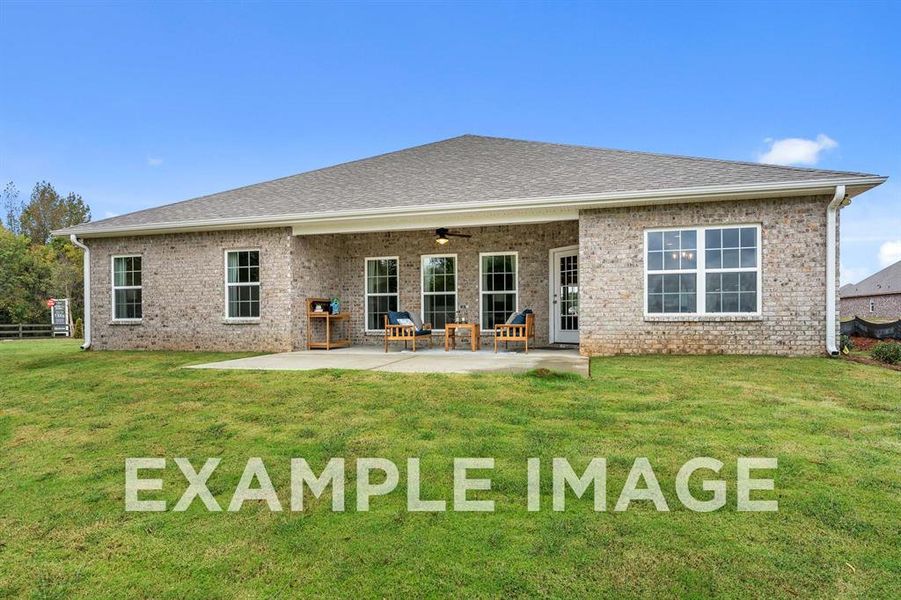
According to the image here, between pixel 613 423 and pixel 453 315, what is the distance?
329 inches

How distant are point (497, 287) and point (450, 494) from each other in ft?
31.3

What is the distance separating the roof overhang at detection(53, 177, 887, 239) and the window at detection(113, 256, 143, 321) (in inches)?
29.1

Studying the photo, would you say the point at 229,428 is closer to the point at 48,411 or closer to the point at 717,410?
the point at 48,411

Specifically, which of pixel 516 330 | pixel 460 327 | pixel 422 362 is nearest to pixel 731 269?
pixel 516 330

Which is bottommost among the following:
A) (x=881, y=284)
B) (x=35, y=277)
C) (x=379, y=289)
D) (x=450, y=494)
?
(x=450, y=494)

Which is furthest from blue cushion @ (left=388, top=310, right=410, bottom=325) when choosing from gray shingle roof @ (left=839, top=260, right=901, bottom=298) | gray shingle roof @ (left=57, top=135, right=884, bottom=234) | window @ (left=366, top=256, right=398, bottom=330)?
gray shingle roof @ (left=839, top=260, right=901, bottom=298)

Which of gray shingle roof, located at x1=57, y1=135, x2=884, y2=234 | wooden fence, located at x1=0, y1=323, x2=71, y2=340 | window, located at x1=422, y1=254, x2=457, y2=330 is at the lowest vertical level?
wooden fence, located at x1=0, y1=323, x2=71, y2=340

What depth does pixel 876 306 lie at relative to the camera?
3938cm

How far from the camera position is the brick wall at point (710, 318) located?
8.48m

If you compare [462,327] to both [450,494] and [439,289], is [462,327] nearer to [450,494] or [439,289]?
[439,289]

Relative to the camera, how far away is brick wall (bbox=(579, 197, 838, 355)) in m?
8.48

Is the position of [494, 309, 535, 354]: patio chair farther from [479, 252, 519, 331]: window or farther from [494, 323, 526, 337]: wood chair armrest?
[479, 252, 519, 331]: window

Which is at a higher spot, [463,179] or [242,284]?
[463,179]

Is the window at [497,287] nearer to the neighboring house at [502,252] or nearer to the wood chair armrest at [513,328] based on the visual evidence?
the neighboring house at [502,252]
